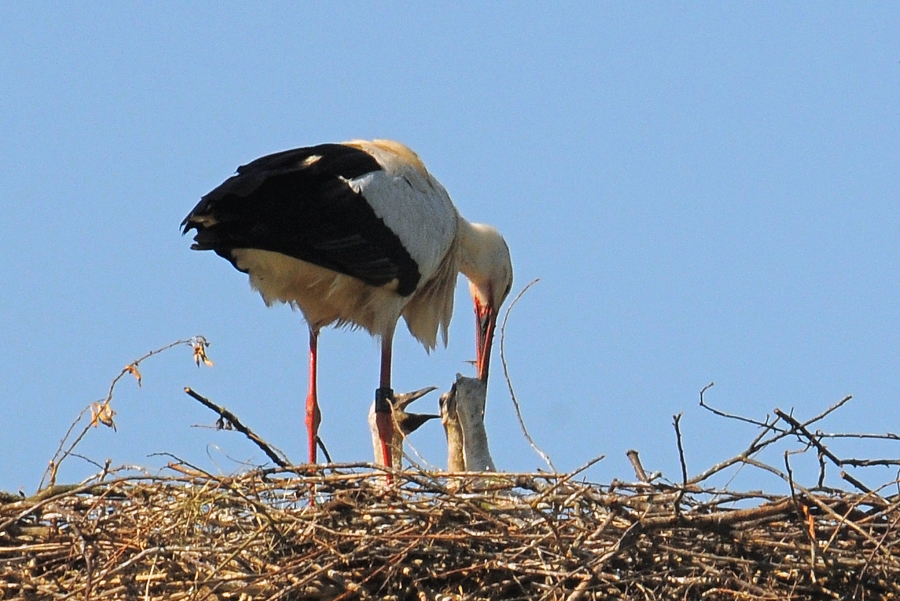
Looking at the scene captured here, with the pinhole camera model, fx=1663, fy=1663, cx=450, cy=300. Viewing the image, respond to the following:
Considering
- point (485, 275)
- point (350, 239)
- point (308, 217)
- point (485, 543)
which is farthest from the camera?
point (485, 275)

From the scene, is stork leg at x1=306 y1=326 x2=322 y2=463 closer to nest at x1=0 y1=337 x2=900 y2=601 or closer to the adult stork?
the adult stork

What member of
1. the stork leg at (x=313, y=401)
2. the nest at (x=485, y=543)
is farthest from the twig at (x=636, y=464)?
the stork leg at (x=313, y=401)

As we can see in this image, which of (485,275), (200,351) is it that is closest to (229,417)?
(200,351)

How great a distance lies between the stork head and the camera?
8.78 m

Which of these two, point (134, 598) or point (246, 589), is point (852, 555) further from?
→ point (134, 598)

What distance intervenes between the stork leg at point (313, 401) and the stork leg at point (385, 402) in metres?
0.35

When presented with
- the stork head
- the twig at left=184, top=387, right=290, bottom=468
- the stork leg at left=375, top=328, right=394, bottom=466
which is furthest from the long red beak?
the twig at left=184, top=387, right=290, bottom=468

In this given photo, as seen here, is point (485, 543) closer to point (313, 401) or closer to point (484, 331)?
point (313, 401)

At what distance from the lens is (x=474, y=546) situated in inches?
204

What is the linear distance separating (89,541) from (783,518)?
218 cm

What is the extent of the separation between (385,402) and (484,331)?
1491mm

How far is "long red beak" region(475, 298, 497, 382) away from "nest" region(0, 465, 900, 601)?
3639 millimetres

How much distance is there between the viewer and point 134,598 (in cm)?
514

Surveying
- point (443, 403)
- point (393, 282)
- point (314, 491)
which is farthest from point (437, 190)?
point (314, 491)
